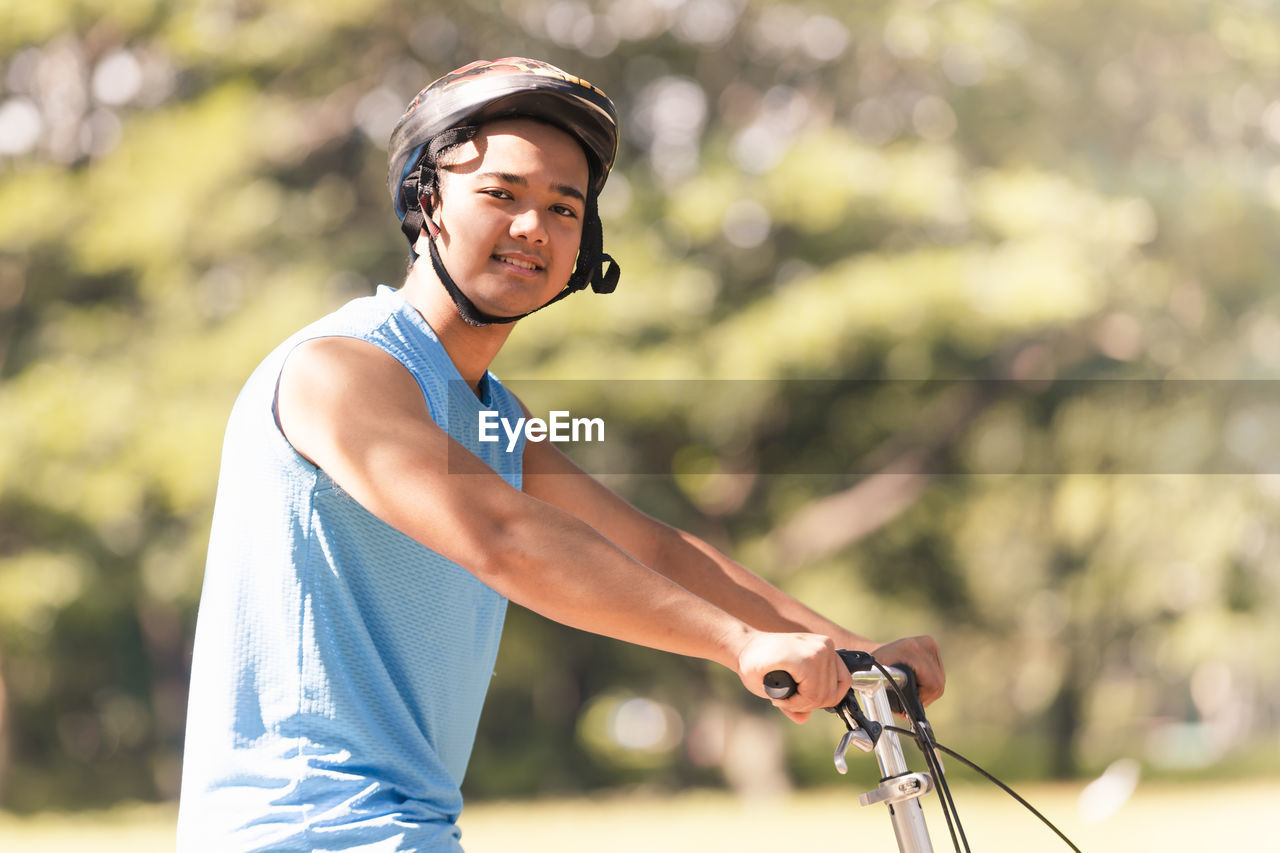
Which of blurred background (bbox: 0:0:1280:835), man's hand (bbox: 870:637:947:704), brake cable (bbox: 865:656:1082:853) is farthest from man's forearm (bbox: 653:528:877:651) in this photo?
blurred background (bbox: 0:0:1280:835)

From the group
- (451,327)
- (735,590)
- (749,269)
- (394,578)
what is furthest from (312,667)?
(749,269)

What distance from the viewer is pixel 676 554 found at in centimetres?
266

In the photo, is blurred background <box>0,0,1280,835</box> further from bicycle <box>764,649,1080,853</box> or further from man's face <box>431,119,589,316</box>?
bicycle <box>764,649,1080,853</box>

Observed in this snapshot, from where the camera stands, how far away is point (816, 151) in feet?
43.8

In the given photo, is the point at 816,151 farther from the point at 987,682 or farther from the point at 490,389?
the point at 987,682

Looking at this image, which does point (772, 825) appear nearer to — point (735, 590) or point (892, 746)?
point (735, 590)

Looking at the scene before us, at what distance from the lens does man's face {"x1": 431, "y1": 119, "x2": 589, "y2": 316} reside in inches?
88.9

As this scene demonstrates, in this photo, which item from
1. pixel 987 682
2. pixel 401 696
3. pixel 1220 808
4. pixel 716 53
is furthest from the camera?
pixel 987 682

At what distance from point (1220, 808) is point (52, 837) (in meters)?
11.5

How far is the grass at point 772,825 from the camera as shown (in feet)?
38.5

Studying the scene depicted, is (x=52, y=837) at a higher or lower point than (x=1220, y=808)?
higher

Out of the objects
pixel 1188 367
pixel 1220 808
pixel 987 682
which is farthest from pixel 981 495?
pixel 987 682

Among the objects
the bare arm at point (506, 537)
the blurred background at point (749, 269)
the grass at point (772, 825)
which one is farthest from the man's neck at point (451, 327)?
the blurred background at point (749, 269)

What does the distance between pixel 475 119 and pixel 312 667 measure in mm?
924
